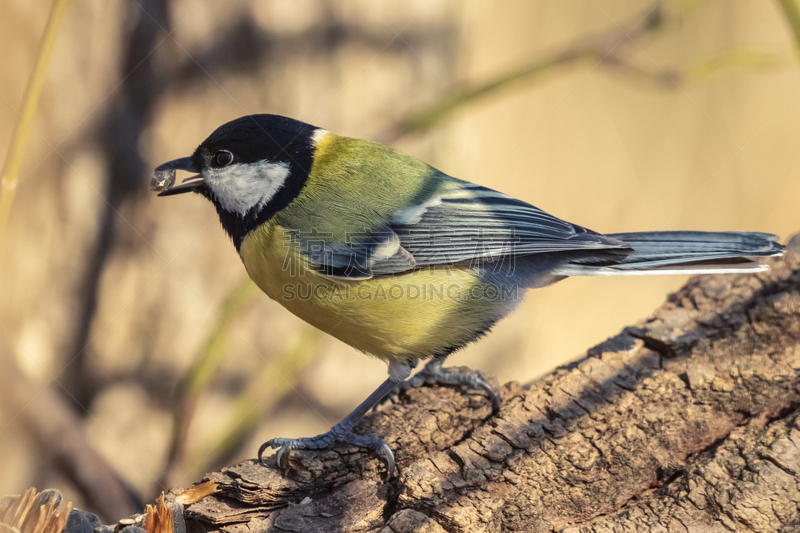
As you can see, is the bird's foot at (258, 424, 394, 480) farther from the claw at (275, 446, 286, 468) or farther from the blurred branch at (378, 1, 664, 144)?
the blurred branch at (378, 1, 664, 144)

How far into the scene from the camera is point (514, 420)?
6.57ft

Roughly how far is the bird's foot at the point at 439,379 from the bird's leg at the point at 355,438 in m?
0.11

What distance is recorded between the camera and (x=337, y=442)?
2098 millimetres

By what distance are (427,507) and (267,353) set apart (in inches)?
73.9

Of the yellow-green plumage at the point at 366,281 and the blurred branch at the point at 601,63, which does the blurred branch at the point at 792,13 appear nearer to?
the blurred branch at the point at 601,63

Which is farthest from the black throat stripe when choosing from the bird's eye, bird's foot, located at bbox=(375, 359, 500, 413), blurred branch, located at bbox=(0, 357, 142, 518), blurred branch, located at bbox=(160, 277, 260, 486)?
blurred branch, located at bbox=(0, 357, 142, 518)

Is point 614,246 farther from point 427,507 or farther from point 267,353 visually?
point 267,353

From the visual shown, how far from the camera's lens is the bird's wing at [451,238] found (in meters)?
2.09

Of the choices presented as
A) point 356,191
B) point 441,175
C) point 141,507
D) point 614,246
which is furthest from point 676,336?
point 141,507

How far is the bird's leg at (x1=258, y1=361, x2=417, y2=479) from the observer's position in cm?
196

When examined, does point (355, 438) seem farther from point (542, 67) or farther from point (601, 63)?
point (601, 63)

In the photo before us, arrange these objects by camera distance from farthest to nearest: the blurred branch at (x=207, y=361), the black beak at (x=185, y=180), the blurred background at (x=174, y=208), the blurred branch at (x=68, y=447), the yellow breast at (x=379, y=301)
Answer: the blurred background at (x=174, y=208) → the blurred branch at (x=68, y=447) → the blurred branch at (x=207, y=361) → the black beak at (x=185, y=180) → the yellow breast at (x=379, y=301)

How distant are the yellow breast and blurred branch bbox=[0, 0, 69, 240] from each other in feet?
2.70

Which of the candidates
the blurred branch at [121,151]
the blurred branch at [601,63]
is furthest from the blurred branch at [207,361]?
the blurred branch at [601,63]
